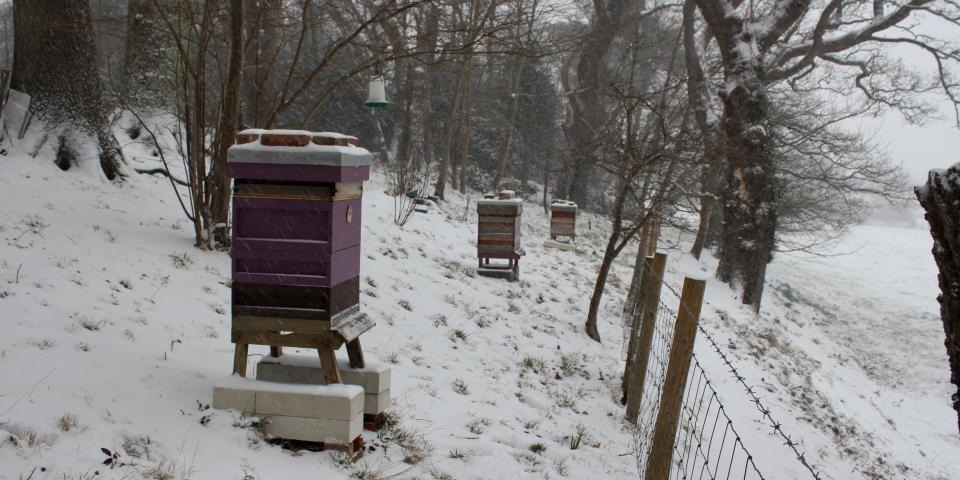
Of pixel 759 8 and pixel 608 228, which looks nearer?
pixel 759 8

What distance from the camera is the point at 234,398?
365 centimetres

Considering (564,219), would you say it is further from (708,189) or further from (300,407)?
(300,407)

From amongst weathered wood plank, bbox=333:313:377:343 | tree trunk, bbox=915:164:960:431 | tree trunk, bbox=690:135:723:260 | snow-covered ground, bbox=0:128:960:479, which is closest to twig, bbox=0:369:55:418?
snow-covered ground, bbox=0:128:960:479

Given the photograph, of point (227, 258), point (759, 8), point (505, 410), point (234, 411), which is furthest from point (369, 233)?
point (759, 8)

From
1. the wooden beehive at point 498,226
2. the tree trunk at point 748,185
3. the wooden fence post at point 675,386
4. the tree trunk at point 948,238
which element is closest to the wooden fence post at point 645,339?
the wooden fence post at point 675,386

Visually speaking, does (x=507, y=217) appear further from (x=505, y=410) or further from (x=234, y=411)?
(x=234, y=411)

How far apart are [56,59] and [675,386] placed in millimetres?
7393

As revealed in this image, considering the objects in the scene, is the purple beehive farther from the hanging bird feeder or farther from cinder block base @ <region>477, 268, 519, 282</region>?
cinder block base @ <region>477, 268, 519, 282</region>

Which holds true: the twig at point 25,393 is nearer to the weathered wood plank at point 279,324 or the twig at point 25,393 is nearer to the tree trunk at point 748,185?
the weathered wood plank at point 279,324

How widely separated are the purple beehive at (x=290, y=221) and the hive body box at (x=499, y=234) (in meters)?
6.80

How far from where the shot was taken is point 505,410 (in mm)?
5195

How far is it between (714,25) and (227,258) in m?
11.7

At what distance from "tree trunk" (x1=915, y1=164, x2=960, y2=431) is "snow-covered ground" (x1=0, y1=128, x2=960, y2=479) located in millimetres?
2776

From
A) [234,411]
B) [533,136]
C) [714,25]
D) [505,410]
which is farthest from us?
[533,136]
